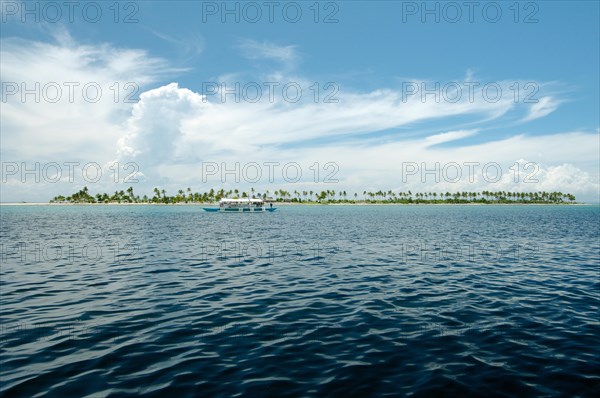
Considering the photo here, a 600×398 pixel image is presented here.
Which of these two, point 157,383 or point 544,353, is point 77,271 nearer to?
point 157,383

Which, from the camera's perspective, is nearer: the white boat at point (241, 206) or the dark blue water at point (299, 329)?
the dark blue water at point (299, 329)

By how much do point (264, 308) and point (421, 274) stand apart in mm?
12893

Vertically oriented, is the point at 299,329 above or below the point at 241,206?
below

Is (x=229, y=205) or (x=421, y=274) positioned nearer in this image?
(x=421, y=274)

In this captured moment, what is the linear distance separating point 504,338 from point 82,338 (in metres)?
15.0

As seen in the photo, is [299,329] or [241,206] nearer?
[299,329]

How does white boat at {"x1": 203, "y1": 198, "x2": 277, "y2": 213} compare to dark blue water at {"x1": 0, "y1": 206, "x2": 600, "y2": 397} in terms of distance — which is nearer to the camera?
dark blue water at {"x1": 0, "y1": 206, "x2": 600, "y2": 397}

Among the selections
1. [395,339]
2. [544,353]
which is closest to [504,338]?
[544,353]

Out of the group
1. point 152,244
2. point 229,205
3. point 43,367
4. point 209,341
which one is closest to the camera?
point 43,367

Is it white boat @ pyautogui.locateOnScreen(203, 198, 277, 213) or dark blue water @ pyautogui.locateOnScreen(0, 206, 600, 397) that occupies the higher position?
white boat @ pyautogui.locateOnScreen(203, 198, 277, 213)

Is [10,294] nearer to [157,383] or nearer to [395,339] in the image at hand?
[157,383]

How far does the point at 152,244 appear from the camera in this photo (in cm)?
4238

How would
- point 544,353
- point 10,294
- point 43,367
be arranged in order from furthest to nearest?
1. point 10,294
2. point 544,353
3. point 43,367

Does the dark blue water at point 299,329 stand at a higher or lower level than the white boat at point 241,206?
lower
